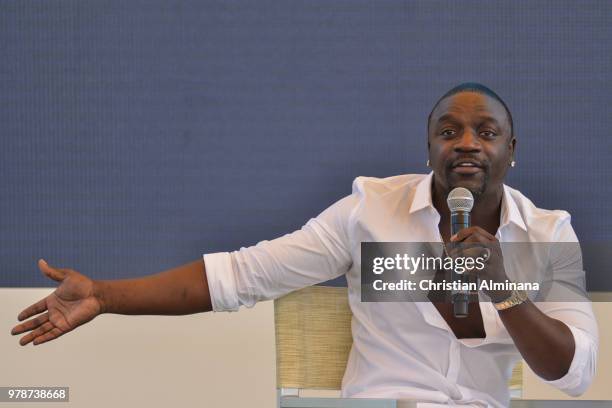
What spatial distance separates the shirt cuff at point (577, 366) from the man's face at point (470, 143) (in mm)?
398

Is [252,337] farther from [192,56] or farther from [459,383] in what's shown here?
[192,56]

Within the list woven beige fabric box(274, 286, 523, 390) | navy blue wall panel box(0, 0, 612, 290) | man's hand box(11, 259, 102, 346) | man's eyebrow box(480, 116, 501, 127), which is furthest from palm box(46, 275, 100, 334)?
man's eyebrow box(480, 116, 501, 127)

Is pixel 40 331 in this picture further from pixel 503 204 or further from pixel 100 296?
pixel 503 204

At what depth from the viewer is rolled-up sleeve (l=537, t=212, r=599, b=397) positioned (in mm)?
1895

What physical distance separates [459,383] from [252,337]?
732mm

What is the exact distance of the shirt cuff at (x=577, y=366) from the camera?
74.0 inches

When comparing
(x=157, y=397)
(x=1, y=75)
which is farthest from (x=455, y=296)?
(x=1, y=75)

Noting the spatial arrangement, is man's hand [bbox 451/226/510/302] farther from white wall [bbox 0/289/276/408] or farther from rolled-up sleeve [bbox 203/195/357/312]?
white wall [bbox 0/289/276/408]

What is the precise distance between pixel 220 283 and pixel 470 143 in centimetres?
69

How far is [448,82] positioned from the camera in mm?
2598

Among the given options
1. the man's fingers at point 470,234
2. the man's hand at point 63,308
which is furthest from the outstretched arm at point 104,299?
the man's fingers at point 470,234

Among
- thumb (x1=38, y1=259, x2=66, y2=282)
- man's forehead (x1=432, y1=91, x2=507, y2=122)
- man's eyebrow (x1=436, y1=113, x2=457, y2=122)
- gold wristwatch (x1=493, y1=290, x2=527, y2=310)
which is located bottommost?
gold wristwatch (x1=493, y1=290, x2=527, y2=310)

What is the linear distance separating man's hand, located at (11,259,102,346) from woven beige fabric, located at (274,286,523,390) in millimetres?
470

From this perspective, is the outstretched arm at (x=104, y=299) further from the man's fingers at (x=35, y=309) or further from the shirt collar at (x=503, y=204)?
the shirt collar at (x=503, y=204)
